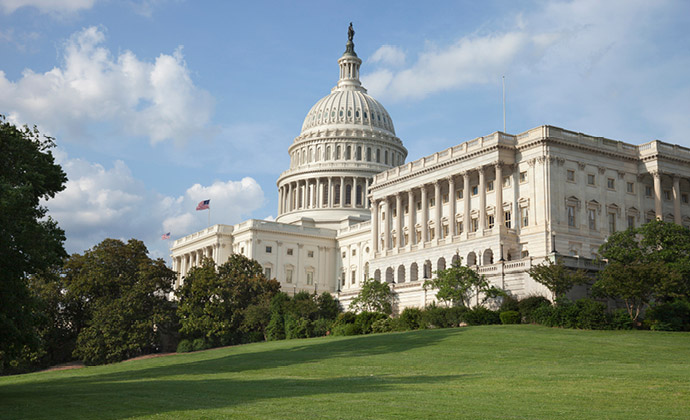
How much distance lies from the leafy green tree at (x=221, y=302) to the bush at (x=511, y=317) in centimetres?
2886

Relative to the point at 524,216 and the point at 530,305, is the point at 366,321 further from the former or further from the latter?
the point at 524,216

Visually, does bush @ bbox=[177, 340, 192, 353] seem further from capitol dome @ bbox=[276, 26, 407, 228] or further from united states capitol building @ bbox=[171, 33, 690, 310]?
capitol dome @ bbox=[276, 26, 407, 228]

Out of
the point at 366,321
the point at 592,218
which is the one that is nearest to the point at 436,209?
the point at 592,218

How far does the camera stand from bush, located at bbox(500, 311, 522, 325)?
6241 cm

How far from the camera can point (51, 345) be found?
8281 centimetres

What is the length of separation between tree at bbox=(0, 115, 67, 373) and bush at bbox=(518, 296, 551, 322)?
39.9 m

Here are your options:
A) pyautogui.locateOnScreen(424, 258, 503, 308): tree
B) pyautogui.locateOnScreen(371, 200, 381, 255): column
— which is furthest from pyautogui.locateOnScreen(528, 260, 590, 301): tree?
pyautogui.locateOnScreen(371, 200, 381, 255): column

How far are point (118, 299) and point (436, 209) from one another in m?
40.2

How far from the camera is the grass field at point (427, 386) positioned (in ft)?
68.7

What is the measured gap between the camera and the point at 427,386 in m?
27.3

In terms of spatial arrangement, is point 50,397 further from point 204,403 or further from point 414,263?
point 414,263

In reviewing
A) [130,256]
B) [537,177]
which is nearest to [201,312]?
[130,256]

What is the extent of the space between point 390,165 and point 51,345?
283ft

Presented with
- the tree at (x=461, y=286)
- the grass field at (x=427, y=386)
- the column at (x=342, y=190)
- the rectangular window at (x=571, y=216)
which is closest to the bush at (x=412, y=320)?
the tree at (x=461, y=286)
